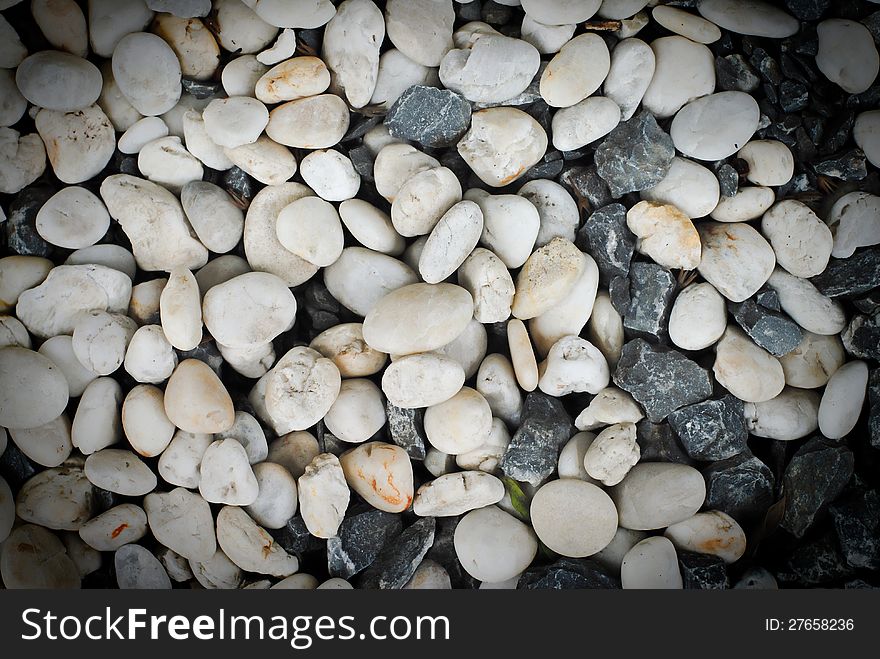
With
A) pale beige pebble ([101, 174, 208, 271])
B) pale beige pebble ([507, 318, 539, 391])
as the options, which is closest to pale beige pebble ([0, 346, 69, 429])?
pale beige pebble ([101, 174, 208, 271])

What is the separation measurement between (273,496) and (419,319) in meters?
0.17

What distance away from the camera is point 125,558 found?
539mm

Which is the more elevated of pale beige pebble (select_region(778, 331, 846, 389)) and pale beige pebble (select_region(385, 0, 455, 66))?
pale beige pebble (select_region(385, 0, 455, 66))

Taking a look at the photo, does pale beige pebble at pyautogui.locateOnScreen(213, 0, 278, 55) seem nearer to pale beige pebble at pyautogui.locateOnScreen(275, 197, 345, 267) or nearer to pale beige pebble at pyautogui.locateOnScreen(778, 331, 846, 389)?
pale beige pebble at pyautogui.locateOnScreen(275, 197, 345, 267)

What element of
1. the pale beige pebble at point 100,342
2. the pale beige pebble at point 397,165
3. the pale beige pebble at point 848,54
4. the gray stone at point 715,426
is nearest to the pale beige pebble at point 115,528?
the pale beige pebble at point 100,342

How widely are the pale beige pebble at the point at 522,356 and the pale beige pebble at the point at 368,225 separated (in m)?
→ 0.12

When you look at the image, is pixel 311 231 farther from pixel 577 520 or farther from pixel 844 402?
pixel 844 402

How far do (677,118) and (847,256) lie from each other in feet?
0.56

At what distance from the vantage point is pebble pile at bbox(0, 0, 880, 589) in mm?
533

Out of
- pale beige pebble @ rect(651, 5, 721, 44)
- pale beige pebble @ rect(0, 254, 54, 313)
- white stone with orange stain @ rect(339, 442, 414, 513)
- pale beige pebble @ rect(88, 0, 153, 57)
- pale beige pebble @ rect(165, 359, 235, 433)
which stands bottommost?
white stone with orange stain @ rect(339, 442, 414, 513)

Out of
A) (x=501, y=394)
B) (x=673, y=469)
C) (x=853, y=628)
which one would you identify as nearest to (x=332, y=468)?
(x=501, y=394)

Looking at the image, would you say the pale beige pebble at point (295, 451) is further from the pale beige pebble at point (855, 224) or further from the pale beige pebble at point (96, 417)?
the pale beige pebble at point (855, 224)

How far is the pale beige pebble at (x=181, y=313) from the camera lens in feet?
1.69

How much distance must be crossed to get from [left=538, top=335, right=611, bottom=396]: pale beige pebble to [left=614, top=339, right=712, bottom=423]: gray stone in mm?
18
